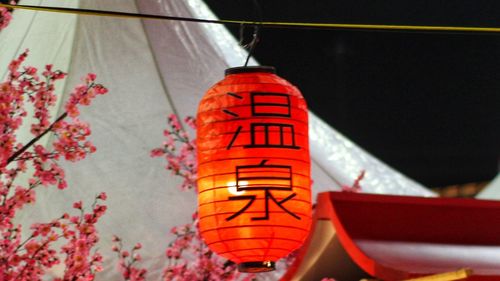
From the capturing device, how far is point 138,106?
7898 mm

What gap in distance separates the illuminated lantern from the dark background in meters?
6.94

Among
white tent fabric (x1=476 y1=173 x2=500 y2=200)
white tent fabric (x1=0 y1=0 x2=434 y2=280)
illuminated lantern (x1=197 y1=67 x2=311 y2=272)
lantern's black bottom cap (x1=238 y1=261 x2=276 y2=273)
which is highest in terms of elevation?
white tent fabric (x1=0 y1=0 x2=434 y2=280)

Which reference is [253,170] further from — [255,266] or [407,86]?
[407,86]

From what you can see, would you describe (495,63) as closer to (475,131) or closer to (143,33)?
(475,131)

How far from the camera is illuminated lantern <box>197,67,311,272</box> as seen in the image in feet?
13.6

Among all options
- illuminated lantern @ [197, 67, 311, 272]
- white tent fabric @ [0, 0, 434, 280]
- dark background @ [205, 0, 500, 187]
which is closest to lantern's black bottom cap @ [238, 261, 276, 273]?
illuminated lantern @ [197, 67, 311, 272]

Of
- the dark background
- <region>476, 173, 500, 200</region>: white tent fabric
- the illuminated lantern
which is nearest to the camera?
the illuminated lantern

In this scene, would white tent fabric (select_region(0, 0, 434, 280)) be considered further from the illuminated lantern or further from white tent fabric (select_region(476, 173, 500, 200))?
the illuminated lantern

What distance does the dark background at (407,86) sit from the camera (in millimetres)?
11453

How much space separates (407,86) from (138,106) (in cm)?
502

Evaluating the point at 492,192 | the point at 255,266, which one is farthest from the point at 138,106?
the point at 255,266

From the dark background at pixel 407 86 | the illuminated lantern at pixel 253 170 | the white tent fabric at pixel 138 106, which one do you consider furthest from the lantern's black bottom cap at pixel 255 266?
the dark background at pixel 407 86

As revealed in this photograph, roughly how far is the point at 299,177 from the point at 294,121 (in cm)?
26

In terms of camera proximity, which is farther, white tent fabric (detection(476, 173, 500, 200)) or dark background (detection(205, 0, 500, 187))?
dark background (detection(205, 0, 500, 187))
